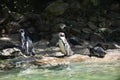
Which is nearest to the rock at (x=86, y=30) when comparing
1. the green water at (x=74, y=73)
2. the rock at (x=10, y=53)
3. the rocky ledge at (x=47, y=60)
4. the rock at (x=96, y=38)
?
the rock at (x=96, y=38)

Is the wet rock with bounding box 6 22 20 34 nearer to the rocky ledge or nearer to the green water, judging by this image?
the rocky ledge

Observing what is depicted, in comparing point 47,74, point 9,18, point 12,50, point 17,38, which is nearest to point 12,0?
point 9,18

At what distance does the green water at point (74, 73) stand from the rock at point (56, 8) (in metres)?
8.11

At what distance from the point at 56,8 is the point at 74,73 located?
989 cm

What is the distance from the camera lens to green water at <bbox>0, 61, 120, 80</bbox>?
11.9m

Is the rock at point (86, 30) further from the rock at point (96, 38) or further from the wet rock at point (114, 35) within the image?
the wet rock at point (114, 35)

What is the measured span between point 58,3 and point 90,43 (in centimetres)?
453

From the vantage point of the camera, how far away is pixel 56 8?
72.1ft

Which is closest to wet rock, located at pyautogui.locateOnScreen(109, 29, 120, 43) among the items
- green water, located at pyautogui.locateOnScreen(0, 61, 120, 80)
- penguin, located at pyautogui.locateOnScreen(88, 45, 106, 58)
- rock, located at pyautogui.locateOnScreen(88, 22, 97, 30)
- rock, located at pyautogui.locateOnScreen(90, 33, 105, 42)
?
rock, located at pyautogui.locateOnScreen(90, 33, 105, 42)

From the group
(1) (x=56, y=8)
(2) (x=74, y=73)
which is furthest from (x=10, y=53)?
(1) (x=56, y=8)

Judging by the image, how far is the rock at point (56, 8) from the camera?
71.8 ft

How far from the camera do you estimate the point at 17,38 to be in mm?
20344

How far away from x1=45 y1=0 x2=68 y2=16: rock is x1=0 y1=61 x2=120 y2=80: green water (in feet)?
26.6

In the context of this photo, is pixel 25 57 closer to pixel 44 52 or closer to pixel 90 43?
pixel 44 52
